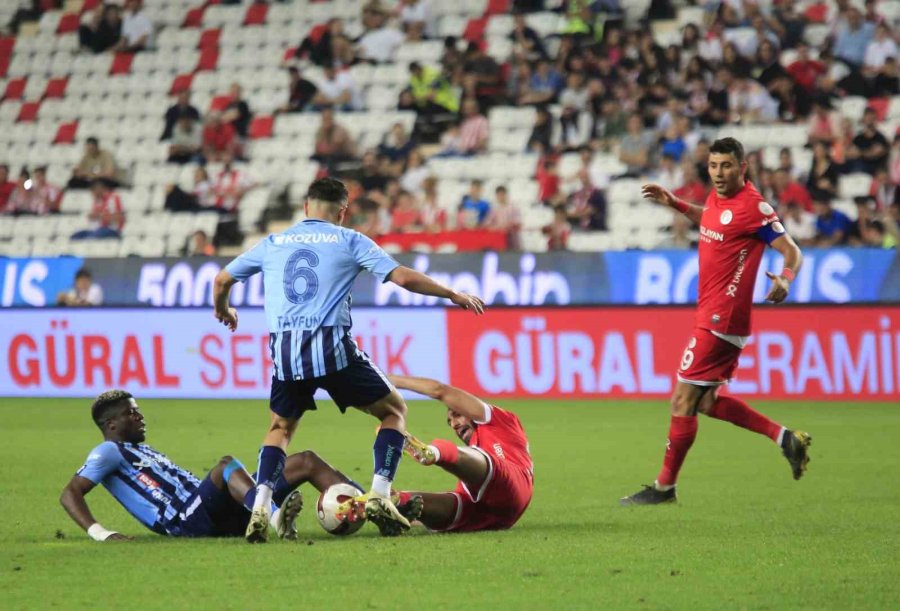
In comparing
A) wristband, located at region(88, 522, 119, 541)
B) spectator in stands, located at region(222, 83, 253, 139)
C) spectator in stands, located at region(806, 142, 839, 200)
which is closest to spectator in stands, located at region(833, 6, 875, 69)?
spectator in stands, located at region(806, 142, 839, 200)

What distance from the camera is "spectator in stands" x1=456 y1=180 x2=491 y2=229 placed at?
66.7 feet

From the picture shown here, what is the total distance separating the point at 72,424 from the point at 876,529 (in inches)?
369

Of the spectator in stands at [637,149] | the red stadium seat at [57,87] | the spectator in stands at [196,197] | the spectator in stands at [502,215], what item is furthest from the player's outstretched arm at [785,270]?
the red stadium seat at [57,87]

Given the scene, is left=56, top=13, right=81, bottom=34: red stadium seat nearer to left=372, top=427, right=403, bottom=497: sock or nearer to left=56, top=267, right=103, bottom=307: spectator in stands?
left=56, top=267, right=103, bottom=307: spectator in stands

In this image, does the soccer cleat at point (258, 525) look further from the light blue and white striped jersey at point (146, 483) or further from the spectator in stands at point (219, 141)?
the spectator in stands at point (219, 141)

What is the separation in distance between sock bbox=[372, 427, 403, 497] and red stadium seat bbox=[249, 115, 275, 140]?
57.7ft

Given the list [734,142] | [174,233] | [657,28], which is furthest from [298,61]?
[734,142]

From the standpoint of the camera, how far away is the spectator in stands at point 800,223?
59.5ft

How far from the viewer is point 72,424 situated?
15.3m

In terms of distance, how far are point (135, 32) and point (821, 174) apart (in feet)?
44.0

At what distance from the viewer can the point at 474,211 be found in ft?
66.9

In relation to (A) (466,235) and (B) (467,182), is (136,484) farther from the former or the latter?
(B) (467,182)

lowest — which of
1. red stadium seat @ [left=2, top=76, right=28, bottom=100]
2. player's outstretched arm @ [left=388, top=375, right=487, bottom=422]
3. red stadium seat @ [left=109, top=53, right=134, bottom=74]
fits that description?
player's outstretched arm @ [left=388, top=375, right=487, bottom=422]

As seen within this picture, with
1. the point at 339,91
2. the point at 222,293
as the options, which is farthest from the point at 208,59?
the point at 222,293
